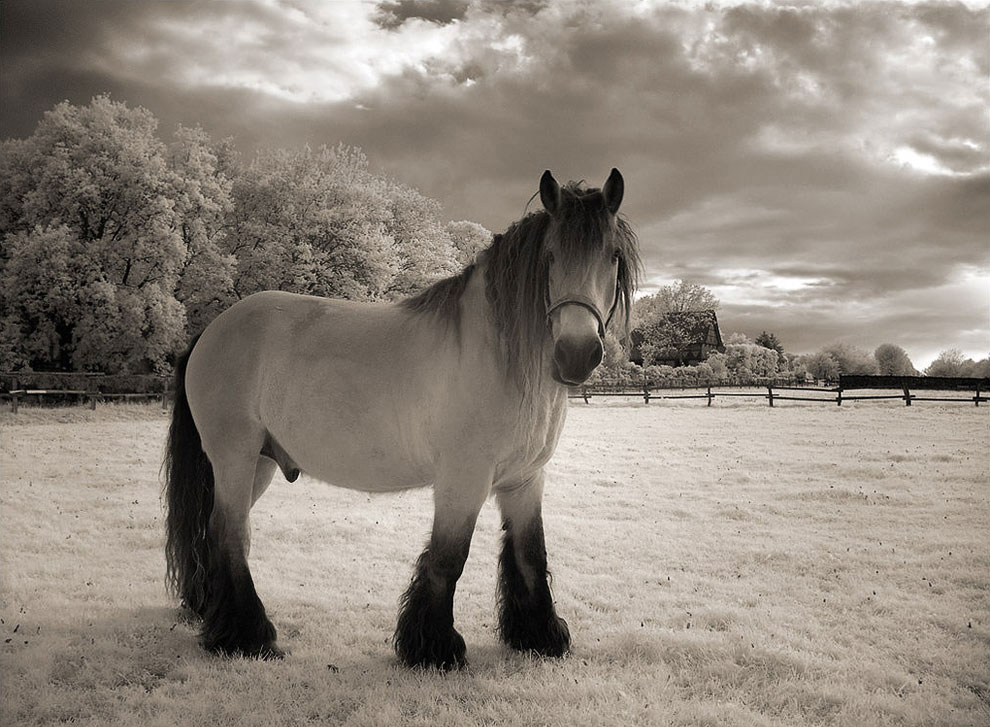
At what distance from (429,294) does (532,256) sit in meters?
0.81

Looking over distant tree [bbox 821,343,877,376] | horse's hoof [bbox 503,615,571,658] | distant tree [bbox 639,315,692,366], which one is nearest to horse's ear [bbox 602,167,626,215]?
horse's hoof [bbox 503,615,571,658]

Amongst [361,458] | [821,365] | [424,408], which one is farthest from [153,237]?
[821,365]

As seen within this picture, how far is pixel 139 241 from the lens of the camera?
11.0 metres

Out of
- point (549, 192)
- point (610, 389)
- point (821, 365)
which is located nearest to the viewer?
point (549, 192)

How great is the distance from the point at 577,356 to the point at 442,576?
1373 millimetres

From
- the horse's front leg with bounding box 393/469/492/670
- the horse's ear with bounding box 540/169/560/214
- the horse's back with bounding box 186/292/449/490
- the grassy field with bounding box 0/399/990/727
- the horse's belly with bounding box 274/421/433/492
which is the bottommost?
the grassy field with bounding box 0/399/990/727

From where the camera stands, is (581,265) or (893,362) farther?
(893,362)

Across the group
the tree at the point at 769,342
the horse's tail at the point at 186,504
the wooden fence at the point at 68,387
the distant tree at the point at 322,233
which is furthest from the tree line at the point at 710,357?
the horse's tail at the point at 186,504

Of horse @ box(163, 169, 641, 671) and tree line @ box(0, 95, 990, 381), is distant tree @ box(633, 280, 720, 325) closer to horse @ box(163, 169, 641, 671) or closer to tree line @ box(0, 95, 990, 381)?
tree line @ box(0, 95, 990, 381)

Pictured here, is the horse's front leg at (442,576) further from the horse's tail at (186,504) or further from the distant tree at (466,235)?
the distant tree at (466,235)

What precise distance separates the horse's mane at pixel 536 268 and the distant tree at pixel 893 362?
26.7m

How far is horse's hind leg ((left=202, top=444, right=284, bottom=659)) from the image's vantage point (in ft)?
11.8

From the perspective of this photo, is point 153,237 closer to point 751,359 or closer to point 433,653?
point 433,653

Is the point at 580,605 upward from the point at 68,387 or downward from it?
downward
